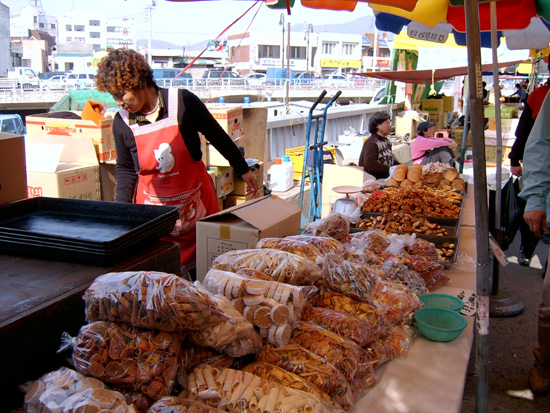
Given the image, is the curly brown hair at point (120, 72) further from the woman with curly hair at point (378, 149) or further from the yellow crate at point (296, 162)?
the yellow crate at point (296, 162)

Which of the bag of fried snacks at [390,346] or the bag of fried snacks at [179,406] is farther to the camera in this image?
the bag of fried snacks at [390,346]

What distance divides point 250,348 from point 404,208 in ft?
7.25

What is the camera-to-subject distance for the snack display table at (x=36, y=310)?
3.39 feet

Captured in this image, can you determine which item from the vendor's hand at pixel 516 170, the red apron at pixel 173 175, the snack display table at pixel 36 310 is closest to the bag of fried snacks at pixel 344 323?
the snack display table at pixel 36 310

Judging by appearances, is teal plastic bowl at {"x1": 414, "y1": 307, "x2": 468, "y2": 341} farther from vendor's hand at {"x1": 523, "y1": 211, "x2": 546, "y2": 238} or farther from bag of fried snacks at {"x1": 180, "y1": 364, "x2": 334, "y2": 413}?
vendor's hand at {"x1": 523, "y1": 211, "x2": 546, "y2": 238}

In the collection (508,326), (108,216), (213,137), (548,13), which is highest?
(548,13)

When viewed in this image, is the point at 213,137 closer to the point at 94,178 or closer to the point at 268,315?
the point at 268,315

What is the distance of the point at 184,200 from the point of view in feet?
8.28

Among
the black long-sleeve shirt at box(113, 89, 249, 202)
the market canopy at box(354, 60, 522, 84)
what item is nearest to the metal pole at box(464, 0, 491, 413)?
the black long-sleeve shirt at box(113, 89, 249, 202)

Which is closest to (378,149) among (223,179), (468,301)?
(223,179)

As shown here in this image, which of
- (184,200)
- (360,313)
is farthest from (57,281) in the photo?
(184,200)

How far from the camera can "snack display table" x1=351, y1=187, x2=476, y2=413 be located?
54.0 inches

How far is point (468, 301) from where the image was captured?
2059mm

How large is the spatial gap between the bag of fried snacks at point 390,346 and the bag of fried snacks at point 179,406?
58 cm
